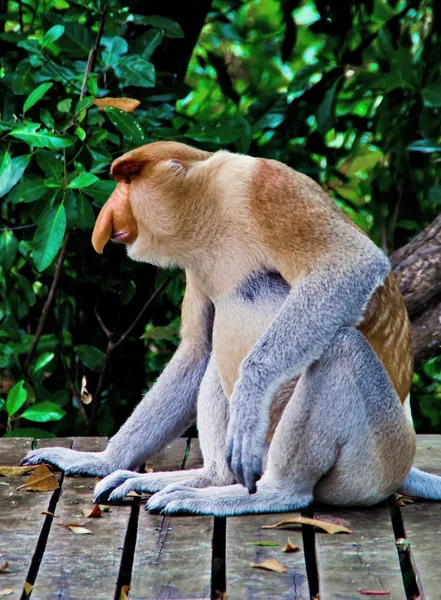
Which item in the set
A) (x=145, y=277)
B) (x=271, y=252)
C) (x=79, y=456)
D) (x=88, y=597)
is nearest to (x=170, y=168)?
(x=271, y=252)

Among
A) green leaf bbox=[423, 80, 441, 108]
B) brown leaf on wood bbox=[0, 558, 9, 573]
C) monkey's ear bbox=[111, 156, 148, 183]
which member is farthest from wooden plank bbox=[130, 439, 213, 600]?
green leaf bbox=[423, 80, 441, 108]

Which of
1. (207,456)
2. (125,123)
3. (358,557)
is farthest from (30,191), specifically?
(358,557)

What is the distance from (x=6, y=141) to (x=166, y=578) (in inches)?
92.9

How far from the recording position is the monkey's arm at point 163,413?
136 inches

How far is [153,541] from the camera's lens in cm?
274

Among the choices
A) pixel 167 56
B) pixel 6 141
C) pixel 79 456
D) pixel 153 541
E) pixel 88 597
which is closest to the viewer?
pixel 88 597

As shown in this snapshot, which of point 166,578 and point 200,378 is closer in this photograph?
point 166,578

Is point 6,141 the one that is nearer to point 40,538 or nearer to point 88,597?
point 40,538

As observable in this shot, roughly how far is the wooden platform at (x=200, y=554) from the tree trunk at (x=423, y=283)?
144 centimetres

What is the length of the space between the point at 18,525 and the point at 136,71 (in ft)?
6.87

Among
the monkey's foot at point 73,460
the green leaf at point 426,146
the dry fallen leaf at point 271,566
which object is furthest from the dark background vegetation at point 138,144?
the dry fallen leaf at point 271,566

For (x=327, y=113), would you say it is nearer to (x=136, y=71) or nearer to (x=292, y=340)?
(x=136, y=71)

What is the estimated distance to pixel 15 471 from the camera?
3523 mm

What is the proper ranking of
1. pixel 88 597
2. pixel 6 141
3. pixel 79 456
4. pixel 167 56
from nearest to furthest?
pixel 88 597, pixel 79 456, pixel 6 141, pixel 167 56
